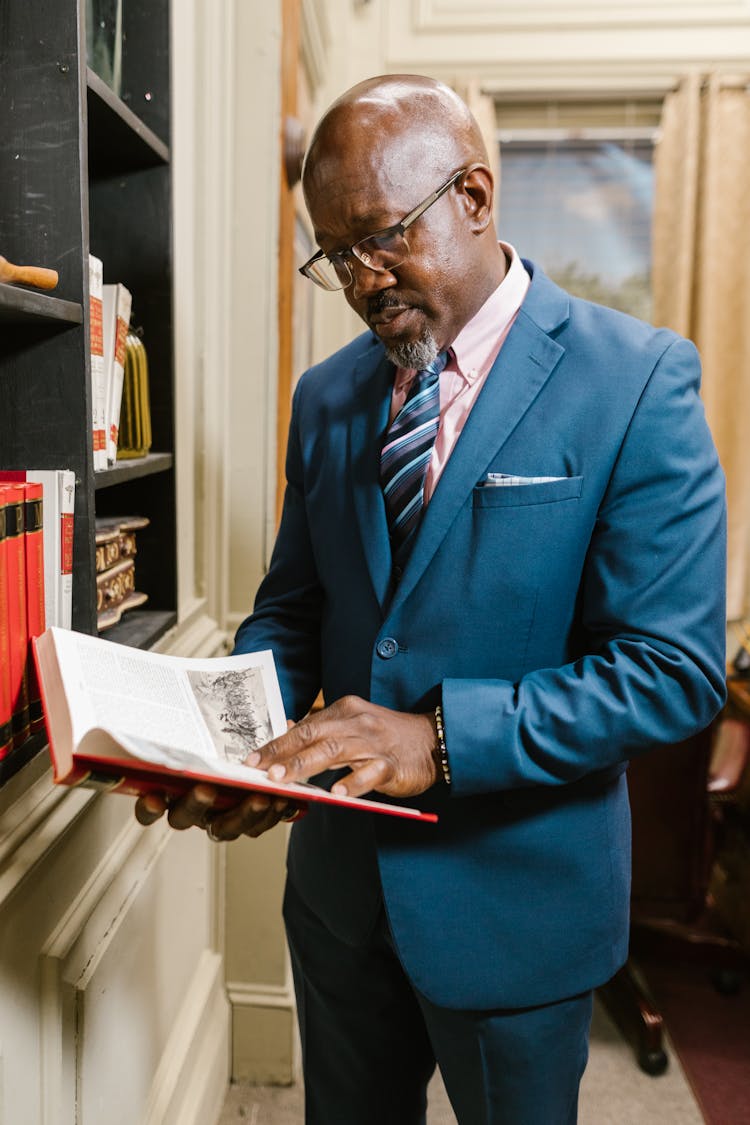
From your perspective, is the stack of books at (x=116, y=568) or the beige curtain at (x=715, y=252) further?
the beige curtain at (x=715, y=252)

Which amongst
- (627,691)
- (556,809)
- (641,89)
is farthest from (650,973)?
(641,89)

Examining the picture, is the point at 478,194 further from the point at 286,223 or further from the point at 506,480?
the point at 286,223

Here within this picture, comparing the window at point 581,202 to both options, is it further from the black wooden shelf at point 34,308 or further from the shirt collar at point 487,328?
the black wooden shelf at point 34,308

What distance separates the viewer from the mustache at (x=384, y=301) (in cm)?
108

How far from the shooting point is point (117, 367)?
128 cm

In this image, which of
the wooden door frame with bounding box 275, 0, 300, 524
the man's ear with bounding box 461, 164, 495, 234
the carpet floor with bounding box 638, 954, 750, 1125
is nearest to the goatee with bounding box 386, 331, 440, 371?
the man's ear with bounding box 461, 164, 495, 234

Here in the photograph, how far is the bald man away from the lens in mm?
970

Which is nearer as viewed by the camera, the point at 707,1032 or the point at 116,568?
the point at 116,568

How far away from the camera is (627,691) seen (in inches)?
37.8

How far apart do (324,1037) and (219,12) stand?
1.74 m

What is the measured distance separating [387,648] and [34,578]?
39 centimetres

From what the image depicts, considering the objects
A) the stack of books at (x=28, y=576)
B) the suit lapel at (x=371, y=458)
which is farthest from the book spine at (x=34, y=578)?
the suit lapel at (x=371, y=458)

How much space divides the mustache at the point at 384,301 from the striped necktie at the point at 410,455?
82 millimetres

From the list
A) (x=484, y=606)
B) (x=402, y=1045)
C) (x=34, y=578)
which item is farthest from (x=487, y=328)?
(x=402, y=1045)
